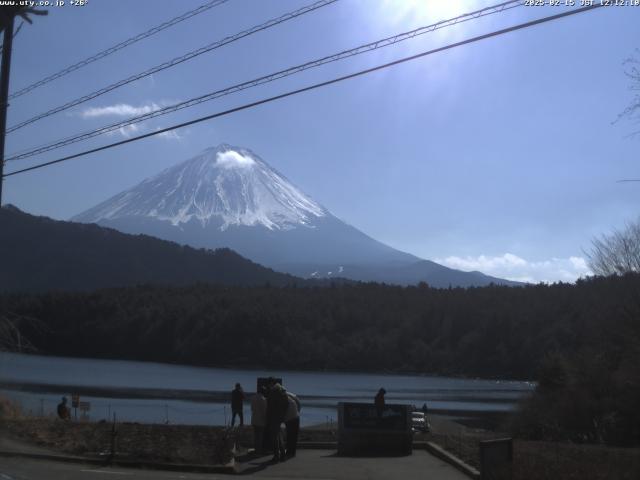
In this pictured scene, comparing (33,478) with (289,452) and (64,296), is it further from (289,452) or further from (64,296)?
(64,296)

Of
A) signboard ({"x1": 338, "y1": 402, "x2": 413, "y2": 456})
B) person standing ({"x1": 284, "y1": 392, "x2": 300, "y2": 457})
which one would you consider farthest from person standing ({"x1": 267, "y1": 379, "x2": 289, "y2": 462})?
signboard ({"x1": 338, "y1": 402, "x2": 413, "y2": 456})

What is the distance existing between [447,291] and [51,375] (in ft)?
267

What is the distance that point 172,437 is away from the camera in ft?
→ 55.4

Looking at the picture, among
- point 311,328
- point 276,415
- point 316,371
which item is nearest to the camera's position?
point 276,415

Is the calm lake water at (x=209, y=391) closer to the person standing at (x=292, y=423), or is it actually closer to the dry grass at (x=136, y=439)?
the dry grass at (x=136, y=439)

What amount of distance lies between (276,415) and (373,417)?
8.95ft

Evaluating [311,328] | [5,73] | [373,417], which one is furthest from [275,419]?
[311,328]

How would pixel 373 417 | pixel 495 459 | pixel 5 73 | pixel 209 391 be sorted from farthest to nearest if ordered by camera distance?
1. pixel 209 391
2. pixel 5 73
3. pixel 373 417
4. pixel 495 459

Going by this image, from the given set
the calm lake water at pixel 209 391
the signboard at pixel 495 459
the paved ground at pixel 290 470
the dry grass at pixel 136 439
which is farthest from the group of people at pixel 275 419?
the calm lake water at pixel 209 391

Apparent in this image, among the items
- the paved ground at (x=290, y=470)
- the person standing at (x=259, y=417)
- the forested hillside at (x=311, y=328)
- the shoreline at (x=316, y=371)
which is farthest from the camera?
the forested hillside at (x=311, y=328)

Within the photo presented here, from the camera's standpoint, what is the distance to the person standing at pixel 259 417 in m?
15.7

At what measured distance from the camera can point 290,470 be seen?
553 inches

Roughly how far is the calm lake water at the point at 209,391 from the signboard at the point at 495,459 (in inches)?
1218

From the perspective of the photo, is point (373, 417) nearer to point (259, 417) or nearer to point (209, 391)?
point (259, 417)
